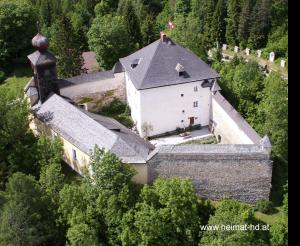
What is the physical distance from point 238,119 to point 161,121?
734cm

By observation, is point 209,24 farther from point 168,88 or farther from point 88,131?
point 88,131

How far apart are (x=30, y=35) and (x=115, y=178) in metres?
38.8

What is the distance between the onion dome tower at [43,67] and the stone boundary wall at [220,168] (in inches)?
535

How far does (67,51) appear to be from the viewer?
47531 millimetres

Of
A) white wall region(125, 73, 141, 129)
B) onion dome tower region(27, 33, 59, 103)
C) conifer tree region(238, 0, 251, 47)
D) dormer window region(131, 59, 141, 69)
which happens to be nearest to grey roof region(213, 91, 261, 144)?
white wall region(125, 73, 141, 129)

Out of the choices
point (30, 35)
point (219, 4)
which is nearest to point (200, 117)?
point (219, 4)

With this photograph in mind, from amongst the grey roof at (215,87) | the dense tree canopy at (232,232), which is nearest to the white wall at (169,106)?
the grey roof at (215,87)

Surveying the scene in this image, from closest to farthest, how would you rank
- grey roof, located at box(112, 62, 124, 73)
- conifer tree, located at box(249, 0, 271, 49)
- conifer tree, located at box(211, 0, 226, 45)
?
grey roof, located at box(112, 62, 124, 73)
conifer tree, located at box(249, 0, 271, 49)
conifer tree, located at box(211, 0, 226, 45)

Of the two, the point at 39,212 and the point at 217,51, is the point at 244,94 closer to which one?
the point at 217,51

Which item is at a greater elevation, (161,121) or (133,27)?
(133,27)

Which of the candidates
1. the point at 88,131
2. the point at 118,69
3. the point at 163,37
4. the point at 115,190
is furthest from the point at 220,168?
the point at 118,69

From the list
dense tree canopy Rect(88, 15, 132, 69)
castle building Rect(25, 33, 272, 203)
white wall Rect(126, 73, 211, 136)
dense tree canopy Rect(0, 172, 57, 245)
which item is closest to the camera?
dense tree canopy Rect(0, 172, 57, 245)

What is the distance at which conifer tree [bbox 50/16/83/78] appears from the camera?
47.5m

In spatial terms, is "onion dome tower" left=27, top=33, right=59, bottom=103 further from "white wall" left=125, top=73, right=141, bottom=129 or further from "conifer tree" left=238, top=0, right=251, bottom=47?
"conifer tree" left=238, top=0, right=251, bottom=47
